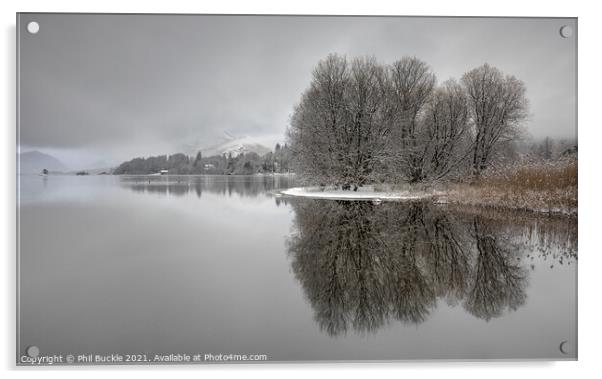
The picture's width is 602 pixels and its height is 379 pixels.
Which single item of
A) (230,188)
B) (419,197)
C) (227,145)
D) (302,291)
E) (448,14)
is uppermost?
(448,14)

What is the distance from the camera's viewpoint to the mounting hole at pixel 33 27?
5.02m

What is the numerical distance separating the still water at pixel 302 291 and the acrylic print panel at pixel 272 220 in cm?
3

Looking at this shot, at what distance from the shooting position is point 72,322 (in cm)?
395

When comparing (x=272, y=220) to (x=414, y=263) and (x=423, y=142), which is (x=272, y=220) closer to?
(x=414, y=263)

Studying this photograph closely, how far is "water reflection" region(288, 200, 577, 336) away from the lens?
3938mm

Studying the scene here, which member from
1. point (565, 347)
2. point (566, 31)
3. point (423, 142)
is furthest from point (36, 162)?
point (423, 142)

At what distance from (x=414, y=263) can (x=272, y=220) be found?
4.71 metres

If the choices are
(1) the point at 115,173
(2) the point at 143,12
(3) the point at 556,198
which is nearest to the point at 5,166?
(1) the point at 115,173

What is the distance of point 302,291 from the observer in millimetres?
4309

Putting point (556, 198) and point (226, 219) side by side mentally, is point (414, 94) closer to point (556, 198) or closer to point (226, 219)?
point (556, 198)

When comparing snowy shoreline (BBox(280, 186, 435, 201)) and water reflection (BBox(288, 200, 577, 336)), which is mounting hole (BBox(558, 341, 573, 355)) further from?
snowy shoreline (BBox(280, 186, 435, 201))

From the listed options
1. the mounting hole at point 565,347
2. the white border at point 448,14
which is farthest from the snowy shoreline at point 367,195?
the mounting hole at point 565,347

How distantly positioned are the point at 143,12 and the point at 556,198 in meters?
7.83

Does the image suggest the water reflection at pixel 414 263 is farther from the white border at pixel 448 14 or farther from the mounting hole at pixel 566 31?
the mounting hole at pixel 566 31
